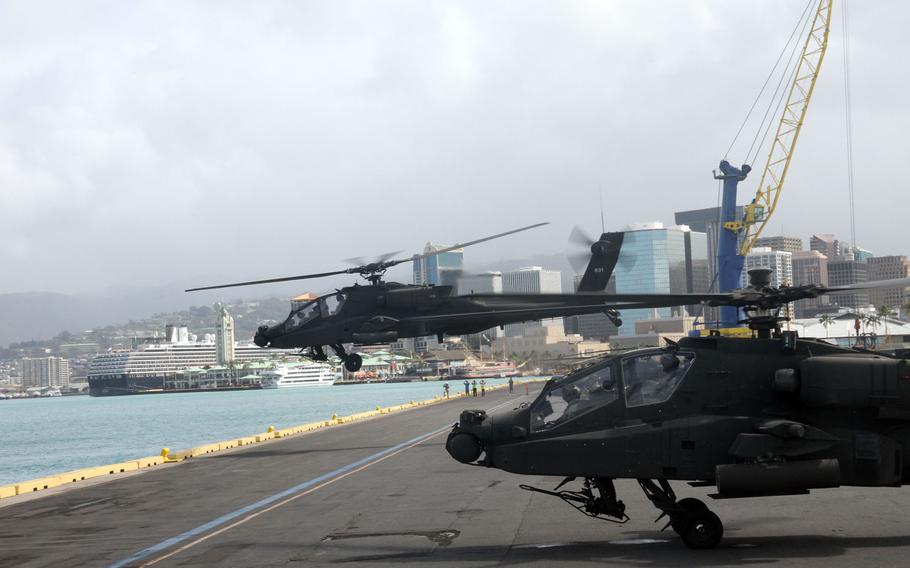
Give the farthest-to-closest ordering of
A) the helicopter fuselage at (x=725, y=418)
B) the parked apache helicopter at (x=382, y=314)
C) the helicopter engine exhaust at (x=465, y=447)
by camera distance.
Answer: the parked apache helicopter at (x=382, y=314)
the helicopter engine exhaust at (x=465, y=447)
the helicopter fuselage at (x=725, y=418)

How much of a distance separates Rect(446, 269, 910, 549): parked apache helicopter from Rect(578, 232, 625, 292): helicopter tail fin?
78.3 ft

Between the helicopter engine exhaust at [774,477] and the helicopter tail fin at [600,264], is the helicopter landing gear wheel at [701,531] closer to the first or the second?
the helicopter engine exhaust at [774,477]

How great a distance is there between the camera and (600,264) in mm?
36875

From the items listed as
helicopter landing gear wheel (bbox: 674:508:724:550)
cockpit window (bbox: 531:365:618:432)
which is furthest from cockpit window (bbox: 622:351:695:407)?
helicopter landing gear wheel (bbox: 674:508:724:550)

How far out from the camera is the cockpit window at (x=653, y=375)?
12523 mm

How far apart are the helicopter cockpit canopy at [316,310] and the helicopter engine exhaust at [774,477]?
66.2 ft

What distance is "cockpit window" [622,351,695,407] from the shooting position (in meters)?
12.5

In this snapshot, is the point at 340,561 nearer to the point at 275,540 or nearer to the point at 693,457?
the point at 275,540

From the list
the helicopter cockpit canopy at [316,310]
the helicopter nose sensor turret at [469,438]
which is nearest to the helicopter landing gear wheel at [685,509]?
the helicopter nose sensor turret at [469,438]

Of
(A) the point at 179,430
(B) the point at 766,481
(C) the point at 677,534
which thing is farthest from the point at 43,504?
(A) the point at 179,430

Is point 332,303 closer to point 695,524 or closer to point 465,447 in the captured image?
point 465,447

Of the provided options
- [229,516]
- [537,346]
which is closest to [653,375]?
[229,516]

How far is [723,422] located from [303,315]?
21.0 meters

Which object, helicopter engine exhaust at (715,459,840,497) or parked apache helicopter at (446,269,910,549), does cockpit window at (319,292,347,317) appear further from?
helicopter engine exhaust at (715,459,840,497)
